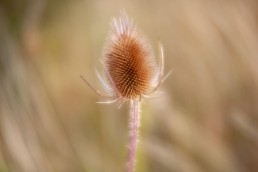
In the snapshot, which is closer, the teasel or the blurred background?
the teasel

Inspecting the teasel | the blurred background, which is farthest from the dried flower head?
the blurred background

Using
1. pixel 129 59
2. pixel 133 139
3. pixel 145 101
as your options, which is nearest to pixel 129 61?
pixel 129 59

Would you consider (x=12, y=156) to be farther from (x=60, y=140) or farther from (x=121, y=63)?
(x=121, y=63)

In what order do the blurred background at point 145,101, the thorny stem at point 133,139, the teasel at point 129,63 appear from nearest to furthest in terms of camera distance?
the thorny stem at point 133,139 < the teasel at point 129,63 < the blurred background at point 145,101

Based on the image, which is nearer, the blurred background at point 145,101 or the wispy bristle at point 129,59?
the wispy bristle at point 129,59

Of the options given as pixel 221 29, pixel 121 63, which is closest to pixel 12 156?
pixel 121 63

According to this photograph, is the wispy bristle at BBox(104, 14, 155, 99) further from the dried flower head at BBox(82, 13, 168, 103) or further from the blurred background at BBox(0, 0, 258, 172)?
the blurred background at BBox(0, 0, 258, 172)

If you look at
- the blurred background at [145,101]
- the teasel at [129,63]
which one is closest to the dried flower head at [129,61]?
the teasel at [129,63]

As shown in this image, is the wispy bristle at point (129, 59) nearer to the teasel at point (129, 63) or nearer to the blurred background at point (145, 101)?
the teasel at point (129, 63)
